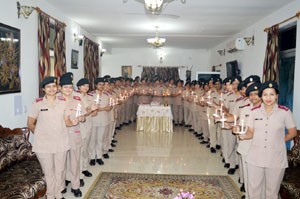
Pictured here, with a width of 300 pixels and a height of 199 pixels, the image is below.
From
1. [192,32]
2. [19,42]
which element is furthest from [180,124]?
[19,42]

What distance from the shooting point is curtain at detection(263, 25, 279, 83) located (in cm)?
670

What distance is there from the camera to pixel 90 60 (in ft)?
35.3

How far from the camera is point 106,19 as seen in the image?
8312 mm

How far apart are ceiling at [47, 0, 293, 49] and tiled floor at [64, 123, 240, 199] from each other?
9.96 feet

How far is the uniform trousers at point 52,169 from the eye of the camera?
3.75 metres

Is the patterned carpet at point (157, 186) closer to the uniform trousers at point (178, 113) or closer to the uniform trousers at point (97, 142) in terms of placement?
the uniform trousers at point (97, 142)

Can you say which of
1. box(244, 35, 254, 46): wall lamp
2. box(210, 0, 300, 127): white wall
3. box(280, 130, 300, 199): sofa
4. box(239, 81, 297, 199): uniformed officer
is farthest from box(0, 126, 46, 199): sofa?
box(244, 35, 254, 46): wall lamp

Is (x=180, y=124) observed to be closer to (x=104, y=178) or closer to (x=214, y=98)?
(x=214, y=98)

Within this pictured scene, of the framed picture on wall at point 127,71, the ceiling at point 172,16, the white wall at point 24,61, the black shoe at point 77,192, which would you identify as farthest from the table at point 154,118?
the framed picture on wall at point 127,71

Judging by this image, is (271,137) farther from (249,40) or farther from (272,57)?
(249,40)

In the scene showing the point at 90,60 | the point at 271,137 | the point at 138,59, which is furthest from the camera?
the point at 138,59

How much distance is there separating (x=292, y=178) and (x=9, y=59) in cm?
419

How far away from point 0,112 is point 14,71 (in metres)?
0.73

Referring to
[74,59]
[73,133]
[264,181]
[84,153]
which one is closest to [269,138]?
[264,181]
